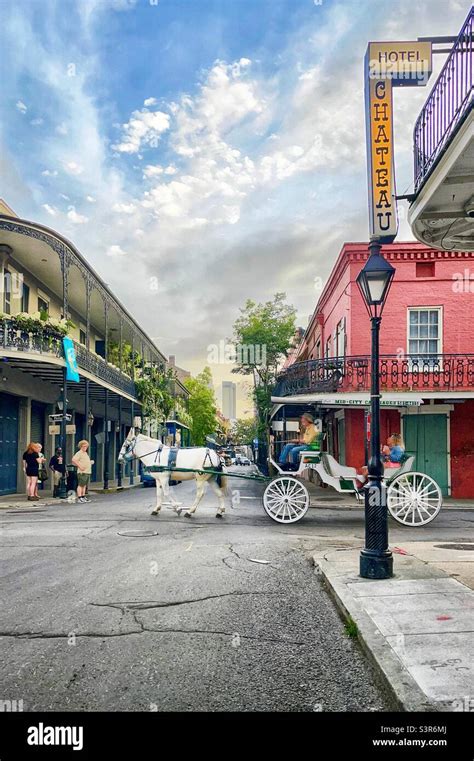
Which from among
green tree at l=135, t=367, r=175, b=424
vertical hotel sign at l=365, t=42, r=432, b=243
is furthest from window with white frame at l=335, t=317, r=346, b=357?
vertical hotel sign at l=365, t=42, r=432, b=243

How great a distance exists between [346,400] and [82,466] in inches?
290

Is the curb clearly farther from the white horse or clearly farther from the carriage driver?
the white horse

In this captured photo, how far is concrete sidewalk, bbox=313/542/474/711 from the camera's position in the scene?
3.81m

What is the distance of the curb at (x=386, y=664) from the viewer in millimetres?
3648

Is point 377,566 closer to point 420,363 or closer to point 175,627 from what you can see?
point 175,627

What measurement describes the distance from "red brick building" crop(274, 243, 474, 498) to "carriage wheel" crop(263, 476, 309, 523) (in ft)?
26.2

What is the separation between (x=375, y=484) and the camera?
23.1ft

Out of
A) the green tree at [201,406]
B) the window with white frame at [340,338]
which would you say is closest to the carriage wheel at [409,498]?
the window with white frame at [340,338]

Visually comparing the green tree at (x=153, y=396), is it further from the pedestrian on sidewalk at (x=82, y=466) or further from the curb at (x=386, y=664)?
the curb at (x=386, y=664)

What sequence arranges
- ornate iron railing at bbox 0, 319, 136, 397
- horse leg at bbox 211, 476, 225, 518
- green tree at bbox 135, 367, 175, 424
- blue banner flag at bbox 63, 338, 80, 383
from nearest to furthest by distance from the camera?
horse leg at bbox 211, 476, 225, 518
ornate iron railing at bbox 0, 319, 136, 397
blue banner flag at bbox 63, 338, 80, 383
green tree at bbox 135, 367, 175, 424

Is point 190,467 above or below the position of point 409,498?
above

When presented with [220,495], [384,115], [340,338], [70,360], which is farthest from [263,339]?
[384,115]

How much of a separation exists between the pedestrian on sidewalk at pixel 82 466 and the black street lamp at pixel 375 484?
443 inches

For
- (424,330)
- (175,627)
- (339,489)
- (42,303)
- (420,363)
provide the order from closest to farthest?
(175,627) < (339,489) < (420,363) < (424,330) < (42,303)
